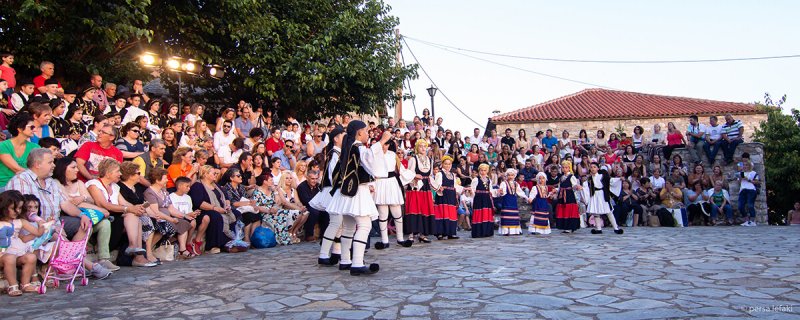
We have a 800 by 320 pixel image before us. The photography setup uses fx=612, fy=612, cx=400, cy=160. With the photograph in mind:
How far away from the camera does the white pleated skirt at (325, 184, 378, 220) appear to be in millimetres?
7209

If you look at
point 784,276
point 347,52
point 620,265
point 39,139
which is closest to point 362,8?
point 347,52

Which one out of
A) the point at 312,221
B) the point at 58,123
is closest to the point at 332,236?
the point at 312,221

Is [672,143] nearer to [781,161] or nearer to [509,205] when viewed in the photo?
[509,205]

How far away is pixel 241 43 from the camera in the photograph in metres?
17.9

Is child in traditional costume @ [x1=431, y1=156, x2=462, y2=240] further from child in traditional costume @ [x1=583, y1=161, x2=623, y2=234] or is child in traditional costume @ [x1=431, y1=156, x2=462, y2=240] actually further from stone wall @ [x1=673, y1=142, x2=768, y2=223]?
stone wall @ [x1=673, y1=142, x2=768, y2=223]

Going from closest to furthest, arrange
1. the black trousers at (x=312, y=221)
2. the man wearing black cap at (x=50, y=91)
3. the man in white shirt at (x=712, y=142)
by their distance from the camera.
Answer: the man wearing black cap at (x=50, y=91) < the black trousers at (x=312, y=221) < the man in white shirt at (x=712, y=142)

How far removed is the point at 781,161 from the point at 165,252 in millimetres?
26748

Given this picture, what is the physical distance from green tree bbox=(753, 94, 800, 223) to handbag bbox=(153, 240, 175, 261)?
85.5ft

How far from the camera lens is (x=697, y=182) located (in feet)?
56.4

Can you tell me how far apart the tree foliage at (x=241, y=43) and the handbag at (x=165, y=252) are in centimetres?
540

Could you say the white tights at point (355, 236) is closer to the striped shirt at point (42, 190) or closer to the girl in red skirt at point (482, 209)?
the striped shirt at point (42, 190)

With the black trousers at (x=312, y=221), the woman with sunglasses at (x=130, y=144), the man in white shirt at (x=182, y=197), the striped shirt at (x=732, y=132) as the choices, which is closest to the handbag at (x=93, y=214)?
the man in white shirt at (x=182, y=197)

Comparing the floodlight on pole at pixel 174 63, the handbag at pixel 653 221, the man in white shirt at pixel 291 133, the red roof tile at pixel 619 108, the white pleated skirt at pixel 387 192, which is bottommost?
the handbag at pixel 653 221

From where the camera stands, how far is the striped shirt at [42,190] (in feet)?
22.7
